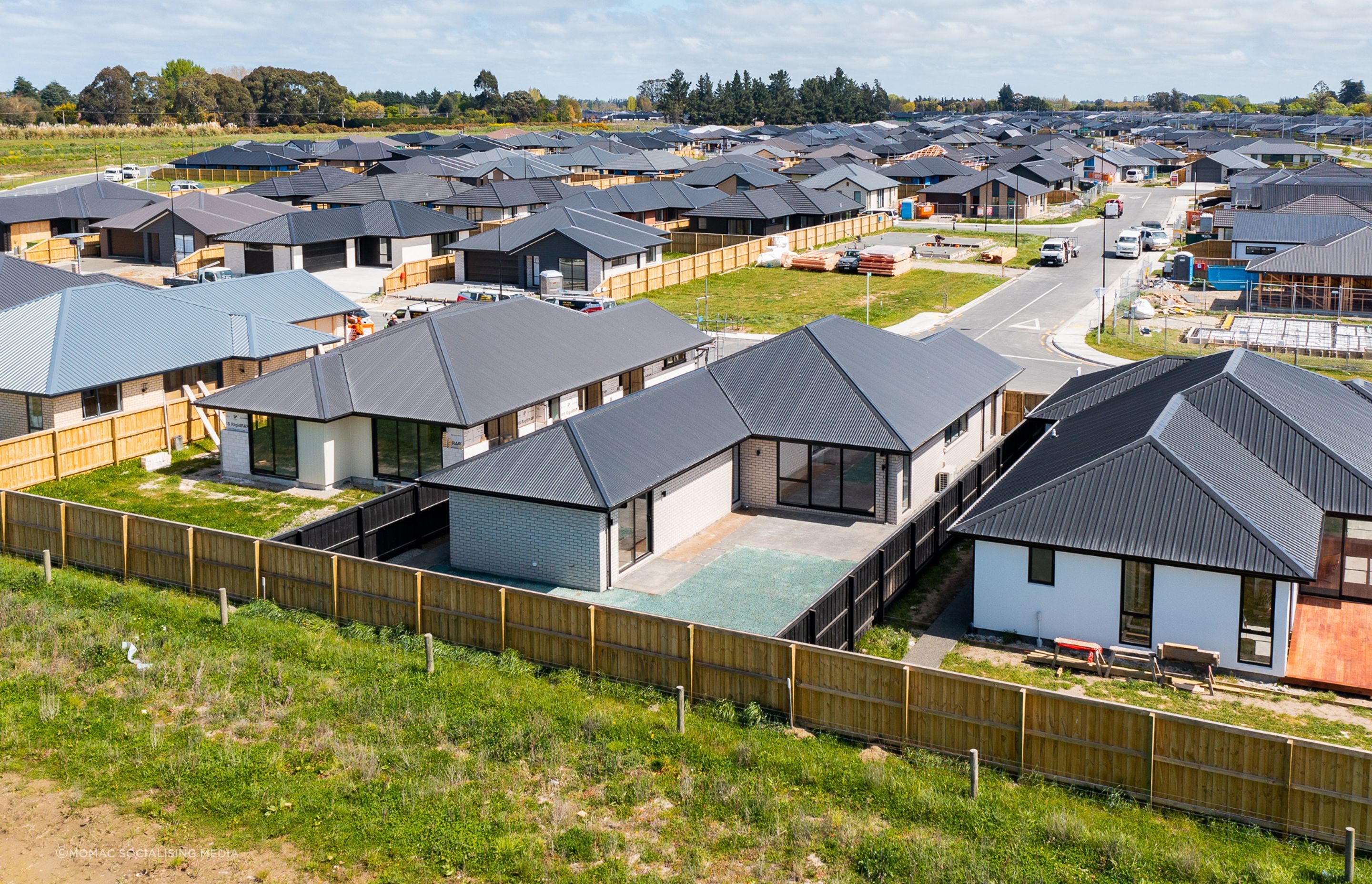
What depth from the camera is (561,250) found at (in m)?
78.3

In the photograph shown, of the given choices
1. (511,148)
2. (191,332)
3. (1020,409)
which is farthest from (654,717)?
(511,148)

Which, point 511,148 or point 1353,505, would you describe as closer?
point 1353,505

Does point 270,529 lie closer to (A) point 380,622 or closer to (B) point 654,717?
(A) point 380,622

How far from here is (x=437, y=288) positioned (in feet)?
264

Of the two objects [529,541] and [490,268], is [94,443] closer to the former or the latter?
[529,541]

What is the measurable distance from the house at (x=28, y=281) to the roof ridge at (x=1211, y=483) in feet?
134

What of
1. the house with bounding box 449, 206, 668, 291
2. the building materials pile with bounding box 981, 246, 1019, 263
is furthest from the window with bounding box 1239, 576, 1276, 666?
the building materials pile with bounding box 981, 246, 1019, 263

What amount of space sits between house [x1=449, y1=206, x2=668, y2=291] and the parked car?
28.3 meters

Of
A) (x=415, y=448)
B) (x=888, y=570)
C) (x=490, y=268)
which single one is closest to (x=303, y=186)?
(x=490, y=268)

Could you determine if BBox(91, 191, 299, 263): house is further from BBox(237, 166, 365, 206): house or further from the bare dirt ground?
the bare dirt ground

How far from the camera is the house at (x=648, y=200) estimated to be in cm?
9856

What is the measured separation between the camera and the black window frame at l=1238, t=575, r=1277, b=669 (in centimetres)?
2636

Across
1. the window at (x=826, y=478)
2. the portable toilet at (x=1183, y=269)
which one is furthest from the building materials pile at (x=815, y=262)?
the window at (x=826, y=478)

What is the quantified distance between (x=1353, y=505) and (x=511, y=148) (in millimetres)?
152273
